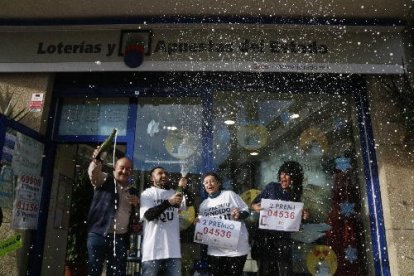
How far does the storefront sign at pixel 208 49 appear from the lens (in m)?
6.05

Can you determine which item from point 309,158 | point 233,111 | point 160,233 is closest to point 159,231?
point 160,233

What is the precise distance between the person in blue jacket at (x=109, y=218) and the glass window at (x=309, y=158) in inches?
72.4

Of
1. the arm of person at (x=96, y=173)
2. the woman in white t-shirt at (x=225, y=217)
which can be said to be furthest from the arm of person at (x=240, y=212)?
the arm of person at (x=96, y=173)

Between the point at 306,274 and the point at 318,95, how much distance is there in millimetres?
2887

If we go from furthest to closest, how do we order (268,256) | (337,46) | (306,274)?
1. (337,46)
2. (306,274)
3. (268,256)

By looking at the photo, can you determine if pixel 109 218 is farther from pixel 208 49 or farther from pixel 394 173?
pixel 394 173

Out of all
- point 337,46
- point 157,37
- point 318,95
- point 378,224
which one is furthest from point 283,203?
point 157,37

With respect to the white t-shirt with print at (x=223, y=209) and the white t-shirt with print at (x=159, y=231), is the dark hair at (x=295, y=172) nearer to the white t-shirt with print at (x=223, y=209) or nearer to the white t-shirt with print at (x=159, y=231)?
the white t-shirt with print at (x=223, y=209)

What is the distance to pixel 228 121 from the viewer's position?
6.36 metres

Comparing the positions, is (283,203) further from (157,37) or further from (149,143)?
(157,37)

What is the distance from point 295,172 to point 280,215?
3.41 feet

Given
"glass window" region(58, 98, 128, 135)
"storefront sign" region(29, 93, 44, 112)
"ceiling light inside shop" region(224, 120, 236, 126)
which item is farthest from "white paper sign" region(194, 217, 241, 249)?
"storefront sign" region(29, 93, 44, 112)

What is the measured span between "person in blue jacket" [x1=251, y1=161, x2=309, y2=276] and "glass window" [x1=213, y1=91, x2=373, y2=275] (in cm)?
27

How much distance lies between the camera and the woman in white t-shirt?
4.66m
